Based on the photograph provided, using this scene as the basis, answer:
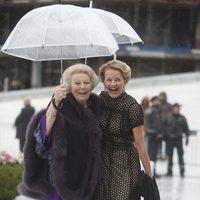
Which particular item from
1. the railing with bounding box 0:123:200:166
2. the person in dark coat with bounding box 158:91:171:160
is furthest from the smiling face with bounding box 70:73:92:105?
the railing with bounding box 0:123:200:166

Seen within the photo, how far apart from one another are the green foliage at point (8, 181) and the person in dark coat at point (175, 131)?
6.63 metres

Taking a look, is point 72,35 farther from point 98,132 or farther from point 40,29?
→ point 98,132

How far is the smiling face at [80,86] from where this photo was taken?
16.3ft

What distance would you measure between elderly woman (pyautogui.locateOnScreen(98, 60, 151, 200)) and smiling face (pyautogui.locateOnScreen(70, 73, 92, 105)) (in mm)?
256

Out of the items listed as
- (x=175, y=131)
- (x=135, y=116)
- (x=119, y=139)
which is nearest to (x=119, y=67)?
(x=135, y=116)

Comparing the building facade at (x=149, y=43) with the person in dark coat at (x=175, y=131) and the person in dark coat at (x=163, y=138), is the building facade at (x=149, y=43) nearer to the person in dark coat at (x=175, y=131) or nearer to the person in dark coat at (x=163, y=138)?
the person in dark coat at (x=163, y=138)

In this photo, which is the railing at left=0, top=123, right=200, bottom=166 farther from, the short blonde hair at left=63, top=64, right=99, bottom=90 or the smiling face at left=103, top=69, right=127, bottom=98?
the short blonde hair at left=63, top=64, right=99, bottom=90

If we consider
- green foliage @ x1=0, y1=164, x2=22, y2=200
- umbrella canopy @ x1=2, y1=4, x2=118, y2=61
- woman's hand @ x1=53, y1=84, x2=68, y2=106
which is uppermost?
umbrella canopy @ x1=2, y1=4, x2=118, y2=61

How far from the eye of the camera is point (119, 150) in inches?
204

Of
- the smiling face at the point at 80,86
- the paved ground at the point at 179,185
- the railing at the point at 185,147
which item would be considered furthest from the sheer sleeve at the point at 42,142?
the railing at the point at 185,147

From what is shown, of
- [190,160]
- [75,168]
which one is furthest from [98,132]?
[190,160]

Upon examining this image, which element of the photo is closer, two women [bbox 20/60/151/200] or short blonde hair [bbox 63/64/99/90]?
two women [bbox 20/60/151/200]

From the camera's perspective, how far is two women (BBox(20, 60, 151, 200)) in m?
4.89

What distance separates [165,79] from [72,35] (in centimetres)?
2353
